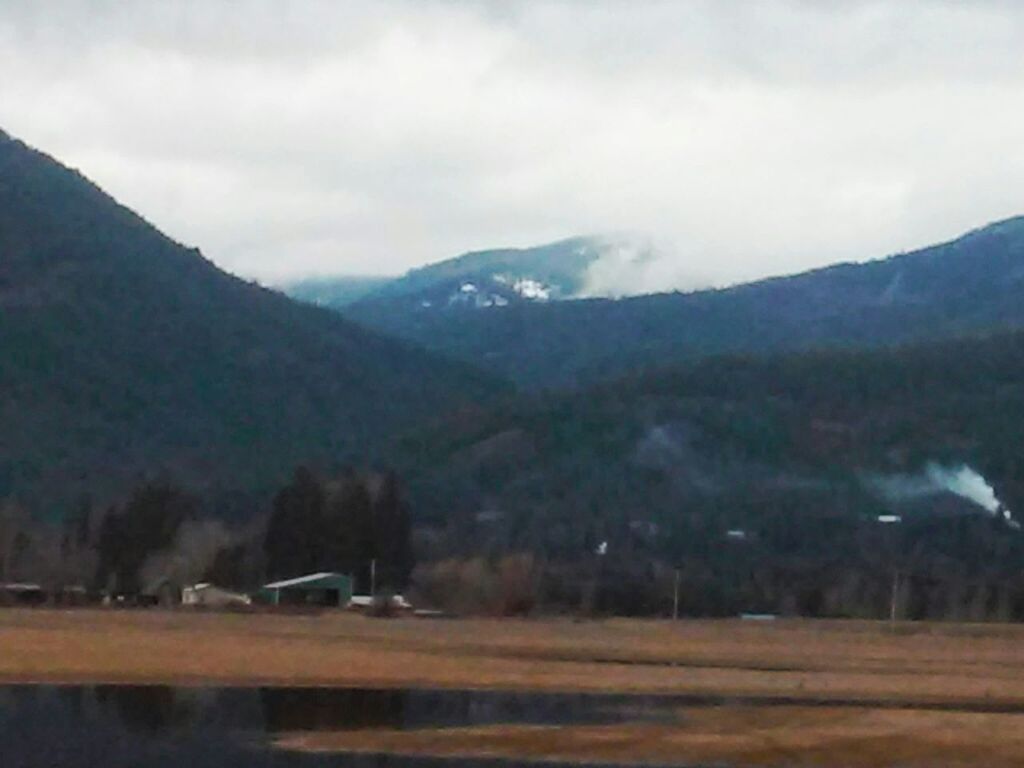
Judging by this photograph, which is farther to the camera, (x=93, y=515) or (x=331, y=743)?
(x=93, y=515)

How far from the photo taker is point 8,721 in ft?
169

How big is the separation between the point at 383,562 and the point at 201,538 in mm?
14598

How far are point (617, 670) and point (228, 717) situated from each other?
28.8 meters

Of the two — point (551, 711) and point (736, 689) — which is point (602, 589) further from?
point (551, 711)

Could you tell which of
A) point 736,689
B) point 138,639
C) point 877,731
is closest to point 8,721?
point 877,731

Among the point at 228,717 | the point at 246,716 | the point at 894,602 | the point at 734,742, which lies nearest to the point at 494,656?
the point at 246,716

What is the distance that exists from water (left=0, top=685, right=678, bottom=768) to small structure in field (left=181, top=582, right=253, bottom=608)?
240ft

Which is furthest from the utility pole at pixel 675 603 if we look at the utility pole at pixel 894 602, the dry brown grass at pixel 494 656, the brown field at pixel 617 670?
the dry brown grass at pixel 494 656

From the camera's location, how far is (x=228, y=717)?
56094 mm

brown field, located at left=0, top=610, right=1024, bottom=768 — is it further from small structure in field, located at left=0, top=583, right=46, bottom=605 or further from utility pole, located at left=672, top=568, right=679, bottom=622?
utility pole, located at left=672, top=568, right=679, bottom=622

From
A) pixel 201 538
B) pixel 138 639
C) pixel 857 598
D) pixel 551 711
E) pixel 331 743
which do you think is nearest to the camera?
pixel 331 743

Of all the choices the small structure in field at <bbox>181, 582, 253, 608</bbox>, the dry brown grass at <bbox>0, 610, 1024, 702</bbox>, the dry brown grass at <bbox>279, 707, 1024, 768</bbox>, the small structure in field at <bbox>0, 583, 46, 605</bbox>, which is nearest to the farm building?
the small structure in field at <bbox>181, 582, 253, 608</bbox>

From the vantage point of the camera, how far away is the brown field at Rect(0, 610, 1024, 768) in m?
52.9

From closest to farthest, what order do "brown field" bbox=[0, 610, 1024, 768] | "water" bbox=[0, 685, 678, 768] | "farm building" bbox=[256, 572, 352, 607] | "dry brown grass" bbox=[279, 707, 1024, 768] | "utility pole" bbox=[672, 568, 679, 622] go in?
"water" bbox=[0, 685, 678, 768], "dry brown grass" bbox=[279, 707, 1024, 768], "brown field" bbox=[0, 610, 1024, 768], "farm building" bbox=[256, 572, 352, 607], "utility pole" bbox=[672, 568, 679, 622]
